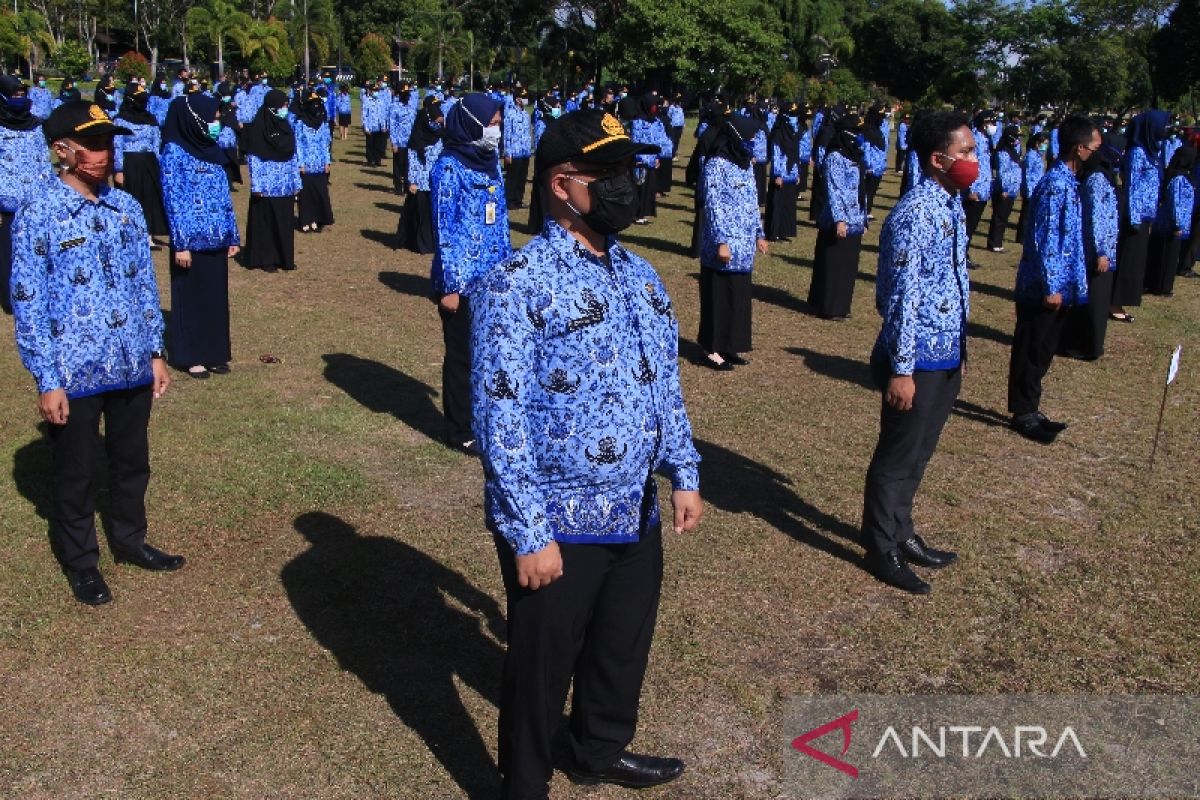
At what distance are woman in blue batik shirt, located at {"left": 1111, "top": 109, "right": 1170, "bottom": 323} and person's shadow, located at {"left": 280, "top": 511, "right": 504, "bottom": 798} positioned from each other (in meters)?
9.06

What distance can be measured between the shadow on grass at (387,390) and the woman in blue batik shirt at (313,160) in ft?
18.7

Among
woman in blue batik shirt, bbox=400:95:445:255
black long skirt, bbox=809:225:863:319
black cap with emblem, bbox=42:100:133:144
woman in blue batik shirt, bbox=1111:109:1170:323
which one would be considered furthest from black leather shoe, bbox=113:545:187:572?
woman in blue batik shirt, bbox=1111:109:1170:323

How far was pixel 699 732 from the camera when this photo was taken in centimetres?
405

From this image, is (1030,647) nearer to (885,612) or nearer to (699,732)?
(885,612)

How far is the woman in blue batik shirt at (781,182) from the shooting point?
15602mm

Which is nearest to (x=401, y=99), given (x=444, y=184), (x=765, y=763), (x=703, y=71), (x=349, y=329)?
(x=349, y=329)

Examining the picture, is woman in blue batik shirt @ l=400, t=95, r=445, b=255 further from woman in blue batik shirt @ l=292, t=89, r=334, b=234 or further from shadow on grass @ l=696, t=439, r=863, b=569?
shadow on grass @ l=696, t=439, r=863, b=569

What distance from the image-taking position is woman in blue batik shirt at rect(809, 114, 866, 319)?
403 inches

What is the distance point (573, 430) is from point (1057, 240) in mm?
5364

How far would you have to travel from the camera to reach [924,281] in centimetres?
497

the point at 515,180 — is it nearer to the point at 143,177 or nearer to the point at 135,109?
the point at 143,177

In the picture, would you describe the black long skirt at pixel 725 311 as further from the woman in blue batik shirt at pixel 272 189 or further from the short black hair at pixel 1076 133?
the woman in blue batik shirt at pixel 272 189

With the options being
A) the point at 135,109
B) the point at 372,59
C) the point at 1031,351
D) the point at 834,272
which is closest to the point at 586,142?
the point at 1031,351

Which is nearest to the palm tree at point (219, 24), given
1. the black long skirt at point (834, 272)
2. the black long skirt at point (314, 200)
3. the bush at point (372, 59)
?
the bush at point (372, 59)
